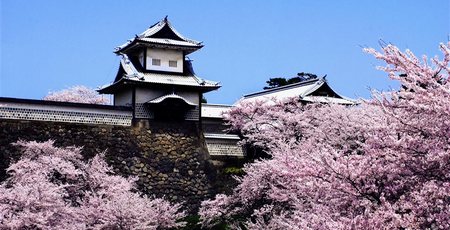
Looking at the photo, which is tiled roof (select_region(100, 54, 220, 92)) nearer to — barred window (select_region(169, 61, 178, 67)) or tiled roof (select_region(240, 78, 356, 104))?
barred window (select_region(169, 61, 178, 67))

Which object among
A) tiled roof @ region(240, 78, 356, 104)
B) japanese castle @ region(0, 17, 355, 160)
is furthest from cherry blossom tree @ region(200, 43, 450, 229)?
tiled roof @ region(240, 78, 356, 104)

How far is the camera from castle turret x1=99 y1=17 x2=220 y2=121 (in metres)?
23.0

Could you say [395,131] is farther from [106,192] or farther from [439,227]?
→ [106,192]

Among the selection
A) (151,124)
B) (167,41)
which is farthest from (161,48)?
(151,124)

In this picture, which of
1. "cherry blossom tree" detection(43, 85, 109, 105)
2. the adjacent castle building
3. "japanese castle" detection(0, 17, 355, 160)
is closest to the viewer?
the adjacent castle building

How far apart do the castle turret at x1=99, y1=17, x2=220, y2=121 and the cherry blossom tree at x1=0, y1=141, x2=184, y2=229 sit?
122 inches

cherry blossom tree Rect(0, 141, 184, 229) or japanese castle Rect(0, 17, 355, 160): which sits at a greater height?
japanese castle Rect(0, 17, 355, 160)

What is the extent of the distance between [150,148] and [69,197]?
15.3 feet

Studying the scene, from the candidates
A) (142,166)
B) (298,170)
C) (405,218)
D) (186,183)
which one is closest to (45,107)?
(142,166)

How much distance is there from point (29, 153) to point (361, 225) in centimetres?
→ 1435

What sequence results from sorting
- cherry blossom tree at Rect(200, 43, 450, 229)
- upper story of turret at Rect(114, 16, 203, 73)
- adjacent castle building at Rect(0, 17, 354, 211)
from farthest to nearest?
upper story of turret at Rect(114, 16, 203, 73), adjacent castle building at Rect(0, 17, 354, 211), cherry blossom tree at Rect(200, 43, 450, 229)

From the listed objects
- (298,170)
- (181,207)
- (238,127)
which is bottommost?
(181,207)

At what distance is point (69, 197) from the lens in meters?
18.4

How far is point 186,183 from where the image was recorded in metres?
22.5
